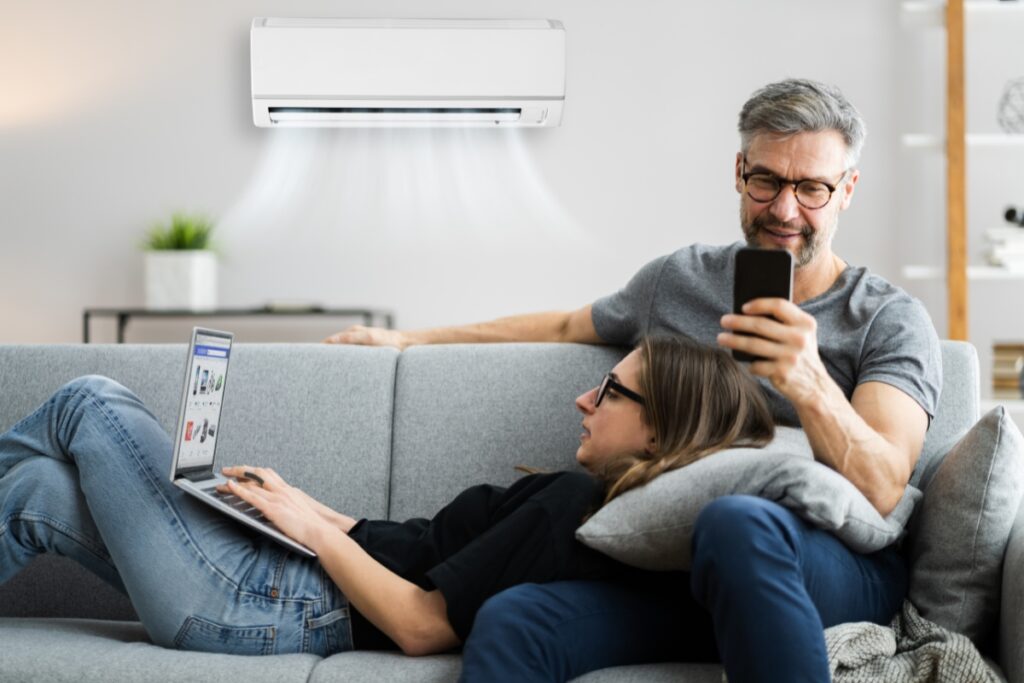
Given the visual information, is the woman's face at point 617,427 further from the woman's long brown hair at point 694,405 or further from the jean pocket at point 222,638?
the jean pocket at point 222,638

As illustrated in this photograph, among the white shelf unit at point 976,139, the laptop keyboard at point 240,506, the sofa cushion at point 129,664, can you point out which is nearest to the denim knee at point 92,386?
the laptop keyboard at point 240,506

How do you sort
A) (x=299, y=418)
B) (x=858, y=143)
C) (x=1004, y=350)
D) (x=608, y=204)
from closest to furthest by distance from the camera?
(x=858, y=143), (x=299, y=418), (x=1004, y=350), (x=608, y=204)

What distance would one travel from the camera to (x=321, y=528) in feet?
5.51

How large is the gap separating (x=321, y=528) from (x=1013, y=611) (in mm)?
947

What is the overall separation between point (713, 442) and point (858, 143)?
0.69 metres

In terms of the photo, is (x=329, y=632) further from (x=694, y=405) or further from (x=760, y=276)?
(x=760, y=276)

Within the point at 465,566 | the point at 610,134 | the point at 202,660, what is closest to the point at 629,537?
the point at 465,566

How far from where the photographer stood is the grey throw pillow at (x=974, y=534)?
5.31 feet

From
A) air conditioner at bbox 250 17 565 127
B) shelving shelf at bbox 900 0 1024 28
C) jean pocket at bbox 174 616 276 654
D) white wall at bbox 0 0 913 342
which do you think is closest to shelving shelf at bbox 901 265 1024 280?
white wall at bbox 0 0 913 342

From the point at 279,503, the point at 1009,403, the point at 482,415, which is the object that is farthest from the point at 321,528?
the point at 1009,403

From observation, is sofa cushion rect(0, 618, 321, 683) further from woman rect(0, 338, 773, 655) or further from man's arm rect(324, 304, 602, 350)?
man's arm rect(324, 304, 602, 350)

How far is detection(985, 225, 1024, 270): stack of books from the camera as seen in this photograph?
12.9 feet

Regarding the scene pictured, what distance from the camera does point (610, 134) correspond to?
450 centimetres

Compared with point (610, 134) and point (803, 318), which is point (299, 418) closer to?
point (803, 318)
